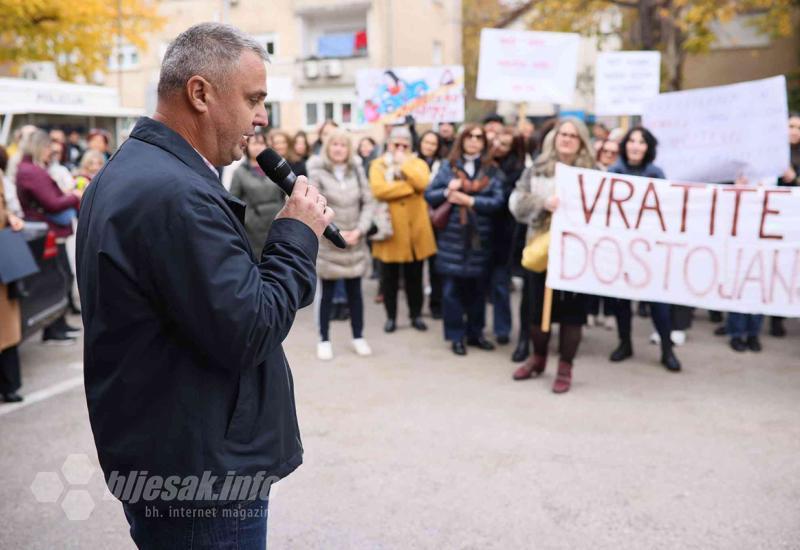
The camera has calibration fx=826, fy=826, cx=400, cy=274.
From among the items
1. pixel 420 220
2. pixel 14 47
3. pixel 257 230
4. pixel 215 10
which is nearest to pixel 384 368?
pixel 420 220

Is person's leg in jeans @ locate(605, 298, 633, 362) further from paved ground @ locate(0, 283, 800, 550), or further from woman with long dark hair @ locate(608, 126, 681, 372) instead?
woman with long dark hair @ locate(608, 126, 681, 372)

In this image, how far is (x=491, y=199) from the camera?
22.5ft

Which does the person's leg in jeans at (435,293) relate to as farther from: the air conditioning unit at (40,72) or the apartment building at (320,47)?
the apartment building at (320,47)

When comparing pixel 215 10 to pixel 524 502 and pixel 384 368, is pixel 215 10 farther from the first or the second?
pixel 524 502

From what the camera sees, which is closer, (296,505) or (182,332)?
(182,332)

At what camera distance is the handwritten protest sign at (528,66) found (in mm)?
8984

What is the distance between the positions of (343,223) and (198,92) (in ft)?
16.6

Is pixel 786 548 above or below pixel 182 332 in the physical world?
below

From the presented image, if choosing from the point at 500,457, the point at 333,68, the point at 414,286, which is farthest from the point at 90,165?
Result: the point at 333,68

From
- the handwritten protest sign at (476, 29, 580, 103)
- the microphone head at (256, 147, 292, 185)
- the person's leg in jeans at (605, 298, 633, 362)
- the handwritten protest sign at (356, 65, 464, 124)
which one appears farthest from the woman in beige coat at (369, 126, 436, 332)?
the microphone head at (256, 147, 292, 185)

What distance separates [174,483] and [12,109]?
15.4m

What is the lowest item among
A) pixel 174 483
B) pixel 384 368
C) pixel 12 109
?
pixel 384 368

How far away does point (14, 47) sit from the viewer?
15.9 meters

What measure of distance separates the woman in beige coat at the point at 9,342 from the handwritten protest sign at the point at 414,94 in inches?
232
